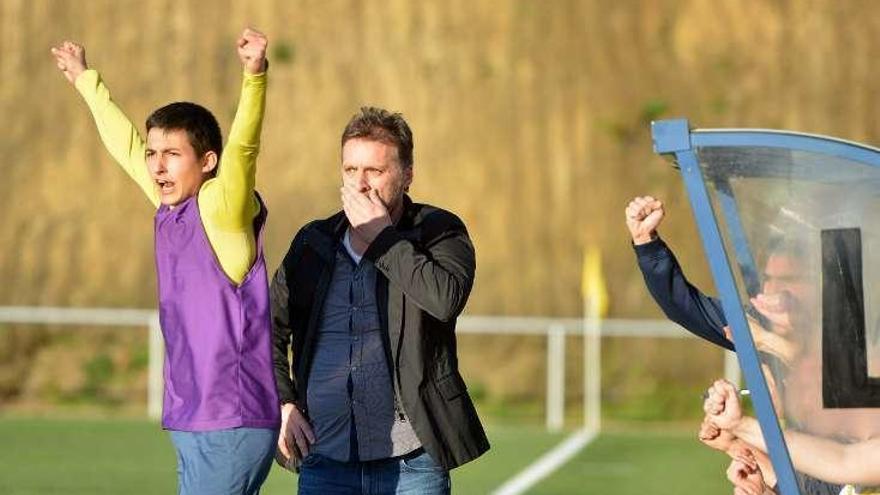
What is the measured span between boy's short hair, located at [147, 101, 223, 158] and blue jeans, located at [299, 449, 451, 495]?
1.10m

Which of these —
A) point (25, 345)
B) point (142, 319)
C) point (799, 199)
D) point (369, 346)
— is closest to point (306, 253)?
point (369, 346)

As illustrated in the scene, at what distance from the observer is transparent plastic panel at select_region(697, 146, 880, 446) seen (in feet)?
15.6

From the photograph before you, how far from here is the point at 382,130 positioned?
656 centimetres

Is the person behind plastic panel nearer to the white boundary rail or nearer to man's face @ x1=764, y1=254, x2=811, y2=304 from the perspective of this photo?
man's face @ x1=764, y1=254, x2=811, y2=304

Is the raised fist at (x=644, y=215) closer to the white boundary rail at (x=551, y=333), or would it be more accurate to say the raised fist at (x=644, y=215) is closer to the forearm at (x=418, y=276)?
the forearm at (x=418, y=276)

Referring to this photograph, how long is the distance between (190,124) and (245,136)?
33 cm

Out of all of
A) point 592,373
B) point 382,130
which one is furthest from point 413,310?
point 592,373

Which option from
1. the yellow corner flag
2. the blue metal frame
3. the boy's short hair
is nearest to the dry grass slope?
the yellow corner flag

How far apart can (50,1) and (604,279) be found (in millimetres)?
8509

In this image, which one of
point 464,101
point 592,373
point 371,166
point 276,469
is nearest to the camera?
point 371,166

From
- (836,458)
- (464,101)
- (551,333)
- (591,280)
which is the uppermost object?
(464,101)

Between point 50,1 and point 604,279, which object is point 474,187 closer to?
point 604,279

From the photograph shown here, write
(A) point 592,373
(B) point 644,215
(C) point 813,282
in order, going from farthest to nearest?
(A) point 592,373 → (B) point 644,215 → (C) point 813,282

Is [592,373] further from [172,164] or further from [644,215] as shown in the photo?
[644,215]
